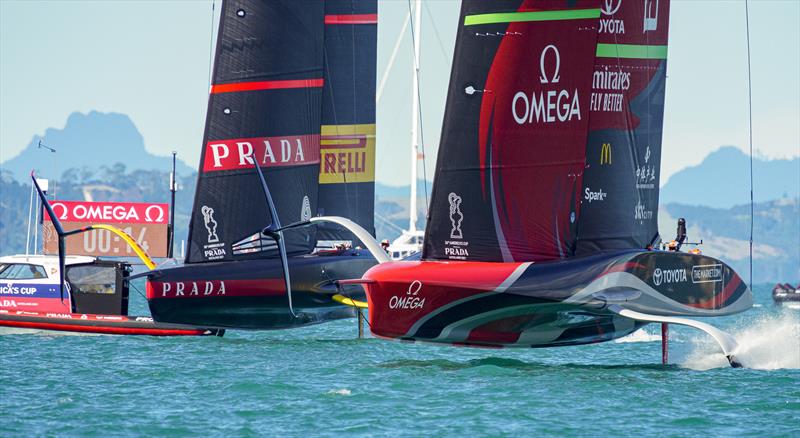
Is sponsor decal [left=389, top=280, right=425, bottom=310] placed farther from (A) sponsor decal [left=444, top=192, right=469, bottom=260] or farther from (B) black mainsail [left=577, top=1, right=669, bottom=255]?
(B) black mainsail [left=577, top=1, right=669, bottom=255]

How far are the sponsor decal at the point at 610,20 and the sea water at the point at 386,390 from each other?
15.5 ft

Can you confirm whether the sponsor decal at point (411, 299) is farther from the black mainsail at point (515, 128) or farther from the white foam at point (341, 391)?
the white foam at point (341, 391)

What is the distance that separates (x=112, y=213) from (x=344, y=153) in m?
7.36

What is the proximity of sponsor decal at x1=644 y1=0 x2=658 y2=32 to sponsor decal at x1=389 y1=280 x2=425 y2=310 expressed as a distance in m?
6.04

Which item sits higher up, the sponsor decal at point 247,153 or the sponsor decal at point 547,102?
the sponsor decal at point 547,102

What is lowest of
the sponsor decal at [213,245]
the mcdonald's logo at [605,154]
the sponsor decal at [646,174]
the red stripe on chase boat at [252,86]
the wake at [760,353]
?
the wake at [760,353]

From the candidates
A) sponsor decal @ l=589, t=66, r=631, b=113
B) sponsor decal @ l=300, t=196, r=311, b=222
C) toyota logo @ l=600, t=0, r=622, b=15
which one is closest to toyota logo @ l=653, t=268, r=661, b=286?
sponsor decal @ l=589, t=66, r=631, b=113

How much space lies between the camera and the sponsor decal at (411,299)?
52.7 ft

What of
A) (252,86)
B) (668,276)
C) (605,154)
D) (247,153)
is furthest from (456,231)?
(252,86)

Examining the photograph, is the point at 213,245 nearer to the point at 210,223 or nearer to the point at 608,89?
the point at 210,223

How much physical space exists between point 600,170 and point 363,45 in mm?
8767

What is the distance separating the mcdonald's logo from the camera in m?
18.5

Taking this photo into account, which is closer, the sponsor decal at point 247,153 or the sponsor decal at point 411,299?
the sponsor decal at point 411,299

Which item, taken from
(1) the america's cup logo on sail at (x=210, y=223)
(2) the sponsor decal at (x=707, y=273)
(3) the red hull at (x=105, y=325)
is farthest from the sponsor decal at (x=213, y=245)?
(2) the sponsor decal at (x=707, y=273)
